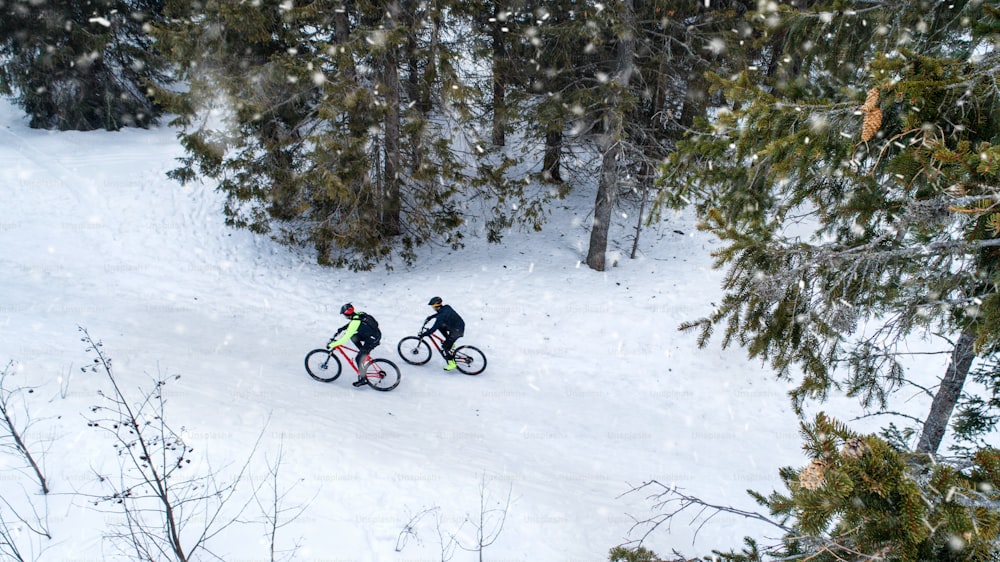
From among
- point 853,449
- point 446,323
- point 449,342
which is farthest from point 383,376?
point 853,449

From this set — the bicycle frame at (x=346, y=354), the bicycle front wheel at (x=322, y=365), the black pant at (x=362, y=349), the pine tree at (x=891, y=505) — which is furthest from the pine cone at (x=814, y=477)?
the bicycle front wheel at (x=322, y=365)

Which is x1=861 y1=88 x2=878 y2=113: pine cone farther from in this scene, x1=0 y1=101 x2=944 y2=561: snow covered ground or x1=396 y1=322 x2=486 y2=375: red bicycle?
x1=396 y1=322 x2=486 y2=375: red bicycle

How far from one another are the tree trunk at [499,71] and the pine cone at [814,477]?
12.0 metres

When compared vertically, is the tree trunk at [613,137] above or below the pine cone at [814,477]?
above

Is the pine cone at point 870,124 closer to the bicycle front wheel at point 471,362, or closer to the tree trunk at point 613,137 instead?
the bicycle front wheel at point 471,362

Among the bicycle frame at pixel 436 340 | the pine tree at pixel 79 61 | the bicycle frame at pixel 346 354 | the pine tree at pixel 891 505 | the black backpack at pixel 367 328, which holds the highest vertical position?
the pine tree at pixel 79 61

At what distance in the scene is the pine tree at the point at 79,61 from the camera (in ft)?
61.3

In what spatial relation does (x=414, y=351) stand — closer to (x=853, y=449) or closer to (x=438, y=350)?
(x=438, y=350)

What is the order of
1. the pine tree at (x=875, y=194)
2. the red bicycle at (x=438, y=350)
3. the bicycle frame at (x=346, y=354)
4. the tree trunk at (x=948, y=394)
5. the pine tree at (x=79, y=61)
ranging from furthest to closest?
1. the pine tree at (x=79, y=61)
2. the red bicycle at (x=438, y=350)
3. the bicycle frame at (x=346, y=354)
4. the tree trunk at (x=948, y=394)
5. the pine tree at (x=875, y=194)

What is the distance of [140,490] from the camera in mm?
5254

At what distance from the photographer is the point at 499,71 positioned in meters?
13.2

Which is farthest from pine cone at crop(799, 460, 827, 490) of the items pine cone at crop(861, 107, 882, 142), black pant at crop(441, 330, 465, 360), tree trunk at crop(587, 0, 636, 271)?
tree trunk at crop(587, 0, 636, 271)

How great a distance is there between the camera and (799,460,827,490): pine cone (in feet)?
6.22

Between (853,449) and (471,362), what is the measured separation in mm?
8737
